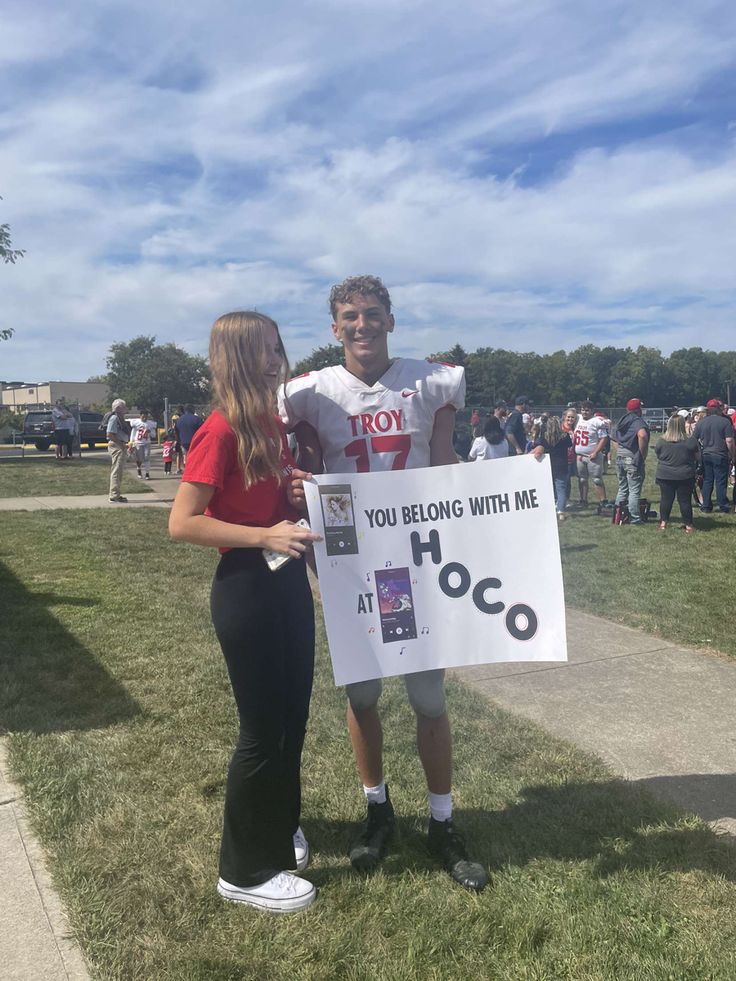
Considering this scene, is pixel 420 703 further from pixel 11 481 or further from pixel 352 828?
pixel 11 481

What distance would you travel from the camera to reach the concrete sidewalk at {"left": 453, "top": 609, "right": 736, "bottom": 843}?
3721mm

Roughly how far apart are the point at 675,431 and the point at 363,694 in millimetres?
10412

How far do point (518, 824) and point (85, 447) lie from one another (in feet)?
127

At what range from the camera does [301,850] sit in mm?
3035

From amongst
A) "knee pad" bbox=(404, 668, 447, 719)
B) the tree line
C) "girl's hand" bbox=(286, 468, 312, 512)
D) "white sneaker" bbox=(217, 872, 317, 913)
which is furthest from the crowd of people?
the tree line

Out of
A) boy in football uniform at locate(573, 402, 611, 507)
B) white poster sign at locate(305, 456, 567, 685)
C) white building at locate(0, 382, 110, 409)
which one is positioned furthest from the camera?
white building at locate(0, 382, 110, 409)

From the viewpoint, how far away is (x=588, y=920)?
2682 mm

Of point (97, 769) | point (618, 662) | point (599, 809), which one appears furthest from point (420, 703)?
point (618, 662)

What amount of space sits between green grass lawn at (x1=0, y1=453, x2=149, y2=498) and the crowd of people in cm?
895

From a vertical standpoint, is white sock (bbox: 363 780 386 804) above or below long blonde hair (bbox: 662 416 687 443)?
below

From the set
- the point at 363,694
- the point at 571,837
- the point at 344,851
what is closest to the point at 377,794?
the point at 344,851

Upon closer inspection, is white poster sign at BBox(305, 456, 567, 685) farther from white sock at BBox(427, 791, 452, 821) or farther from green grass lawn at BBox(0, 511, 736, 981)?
green grass lawn at BBox(0, 511, 736, 981)

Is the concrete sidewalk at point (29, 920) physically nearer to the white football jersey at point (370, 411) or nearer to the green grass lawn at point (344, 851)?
the green grass lawn at point (344, 851)

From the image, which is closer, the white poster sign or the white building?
the white poster sign
